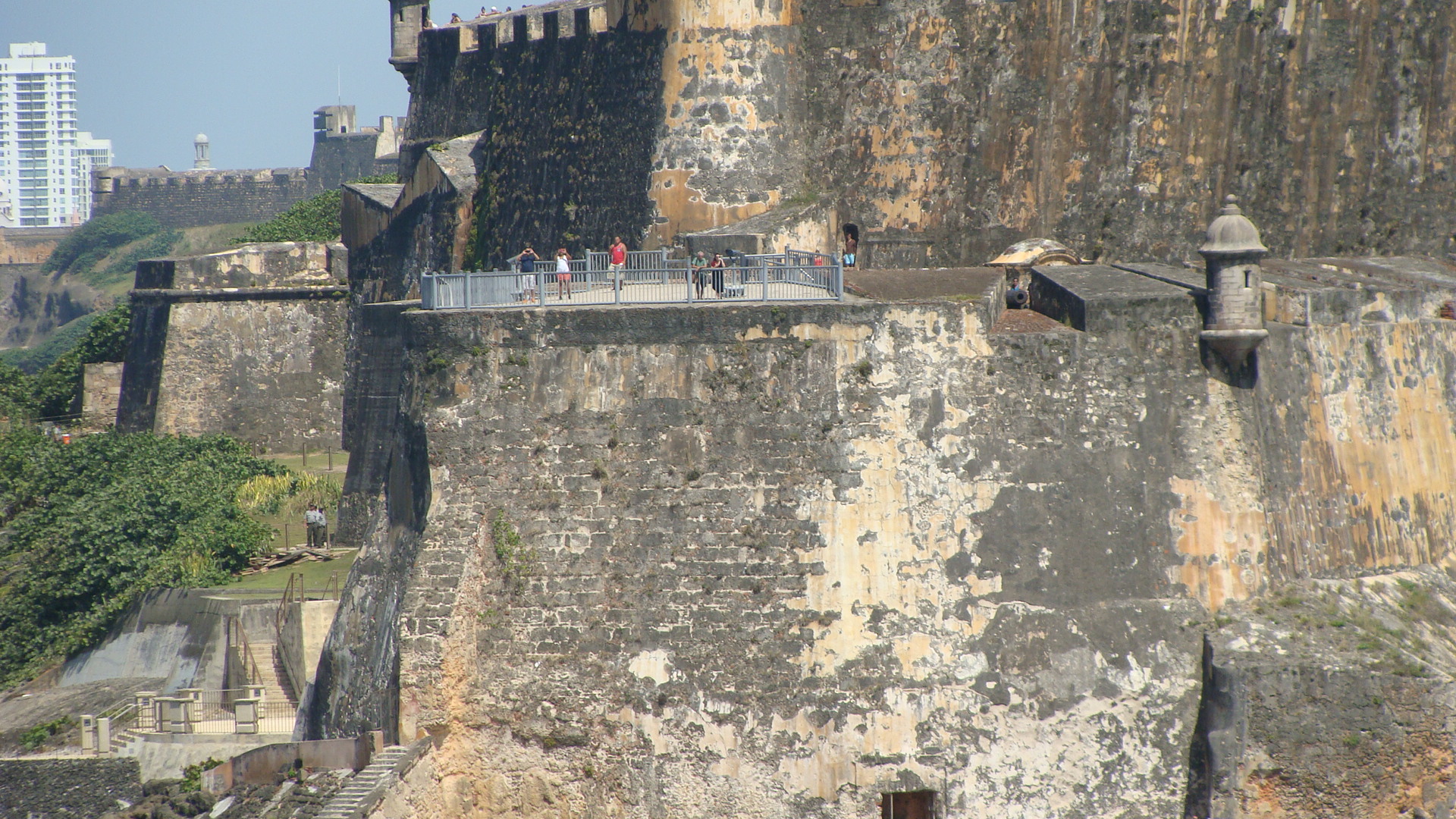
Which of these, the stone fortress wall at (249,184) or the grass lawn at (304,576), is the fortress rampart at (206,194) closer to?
the stone fortress wall at (249,184)

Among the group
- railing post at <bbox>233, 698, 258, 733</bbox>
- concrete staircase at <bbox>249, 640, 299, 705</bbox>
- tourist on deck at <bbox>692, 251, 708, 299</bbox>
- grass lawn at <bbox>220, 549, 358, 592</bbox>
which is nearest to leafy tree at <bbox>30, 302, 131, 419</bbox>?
A: grass lawn at <bbox>220, 549, 358, 592</bbox>

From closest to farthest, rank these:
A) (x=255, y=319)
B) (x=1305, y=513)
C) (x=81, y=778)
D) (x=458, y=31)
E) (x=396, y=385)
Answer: (x=1305, y=513)
(x=81, y=778)
(x=396, y=385)
(x=458, y=31)
(x=255, y=319)

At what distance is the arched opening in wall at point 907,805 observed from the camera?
50.8 feet

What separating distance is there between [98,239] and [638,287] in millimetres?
73388

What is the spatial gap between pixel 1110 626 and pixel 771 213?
7.37 meters

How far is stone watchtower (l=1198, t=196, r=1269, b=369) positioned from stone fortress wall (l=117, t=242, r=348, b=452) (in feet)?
78.2

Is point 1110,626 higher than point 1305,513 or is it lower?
lower

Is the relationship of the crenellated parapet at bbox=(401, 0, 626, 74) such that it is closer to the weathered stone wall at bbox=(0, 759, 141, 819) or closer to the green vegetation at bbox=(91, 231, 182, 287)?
the weathered stone wall at bbox=(0, 759, 141, 819)

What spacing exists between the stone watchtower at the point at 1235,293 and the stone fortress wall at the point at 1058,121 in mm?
4381

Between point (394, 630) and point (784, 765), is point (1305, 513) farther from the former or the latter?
point (394, 630)

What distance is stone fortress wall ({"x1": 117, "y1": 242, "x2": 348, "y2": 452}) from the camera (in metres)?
36.1

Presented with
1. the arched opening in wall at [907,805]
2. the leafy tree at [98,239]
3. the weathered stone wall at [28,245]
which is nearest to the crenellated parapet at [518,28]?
the arched opening in wall at [907,805]

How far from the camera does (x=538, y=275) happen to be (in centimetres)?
1611

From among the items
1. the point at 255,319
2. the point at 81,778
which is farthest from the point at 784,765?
the point at 255,319
